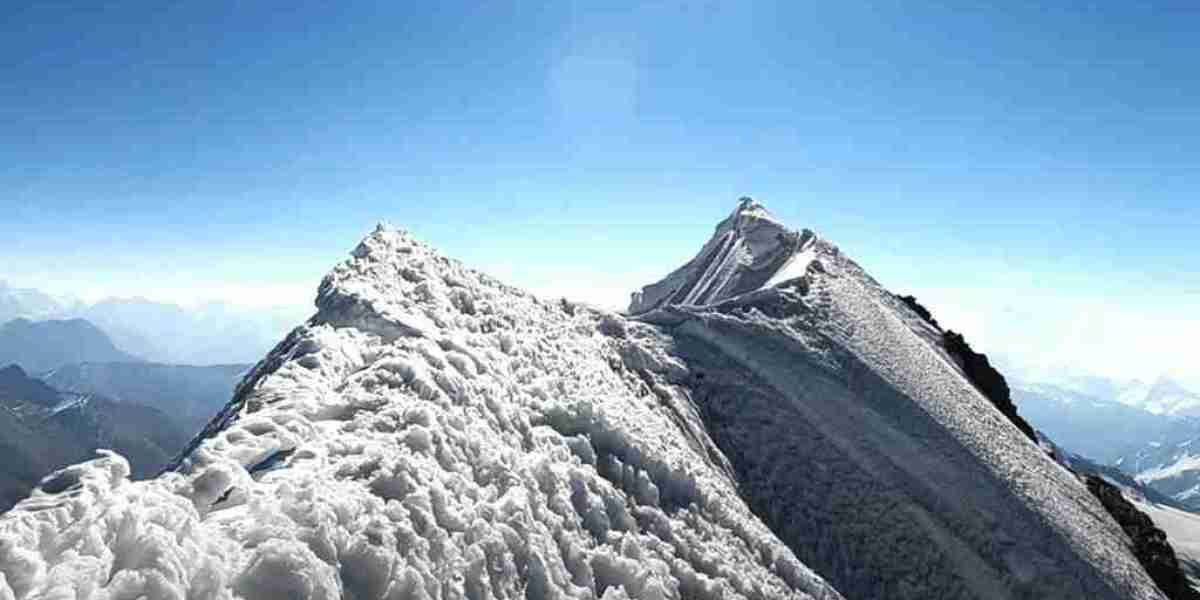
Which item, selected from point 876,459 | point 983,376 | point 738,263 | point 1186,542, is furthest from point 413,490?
point 1186,542

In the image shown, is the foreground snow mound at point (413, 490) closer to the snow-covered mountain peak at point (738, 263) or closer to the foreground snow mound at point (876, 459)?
the foreground snow mound at point (876, 459)

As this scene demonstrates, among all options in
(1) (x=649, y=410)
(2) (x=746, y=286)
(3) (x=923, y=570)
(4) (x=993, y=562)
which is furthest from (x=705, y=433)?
(2) (x=746, y=286)

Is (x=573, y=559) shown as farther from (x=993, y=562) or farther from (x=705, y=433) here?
(x=993, y=562)

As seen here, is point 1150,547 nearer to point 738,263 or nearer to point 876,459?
point 876,459

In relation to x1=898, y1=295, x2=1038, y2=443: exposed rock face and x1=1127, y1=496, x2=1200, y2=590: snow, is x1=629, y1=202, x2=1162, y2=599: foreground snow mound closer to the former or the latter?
x1=898, y1=295, x2=1038, y2=443: exposed rock face

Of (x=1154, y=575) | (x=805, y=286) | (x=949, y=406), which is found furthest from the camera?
(x=805, y=286)

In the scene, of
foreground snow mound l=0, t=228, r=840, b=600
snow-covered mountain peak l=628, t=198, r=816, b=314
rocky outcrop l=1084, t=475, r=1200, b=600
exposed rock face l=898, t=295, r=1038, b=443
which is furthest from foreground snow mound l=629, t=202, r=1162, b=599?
exposed rock face l=898, t=295, r=1038, b=443
